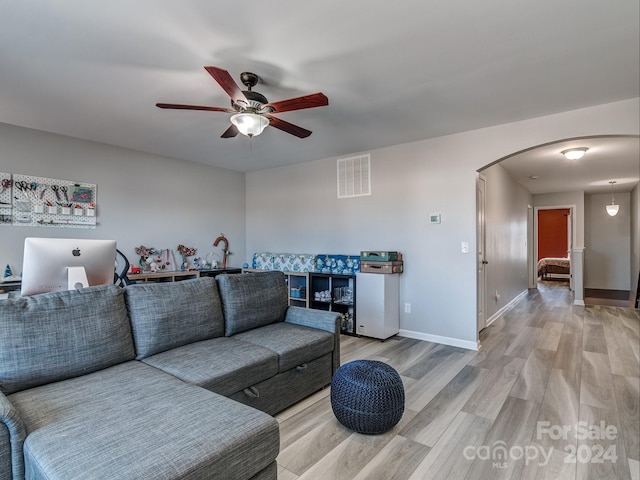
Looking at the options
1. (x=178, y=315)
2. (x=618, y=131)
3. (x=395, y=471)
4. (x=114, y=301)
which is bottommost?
(x=395, y=471)

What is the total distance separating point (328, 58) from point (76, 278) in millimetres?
2262

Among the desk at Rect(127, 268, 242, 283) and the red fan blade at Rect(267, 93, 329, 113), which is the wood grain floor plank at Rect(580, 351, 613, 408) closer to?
the red fan blade at Rect(267, 93, 329, 113)

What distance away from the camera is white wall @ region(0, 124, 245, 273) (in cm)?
362

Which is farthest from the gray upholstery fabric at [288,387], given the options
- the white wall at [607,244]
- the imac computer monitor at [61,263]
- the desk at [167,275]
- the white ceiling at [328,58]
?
the white wall at [607,244]

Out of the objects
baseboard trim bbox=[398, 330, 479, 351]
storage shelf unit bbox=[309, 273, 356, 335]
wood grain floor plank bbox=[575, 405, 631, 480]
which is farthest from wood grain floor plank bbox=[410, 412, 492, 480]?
storage shelf unit bbox=[309, 273, 356, 335]

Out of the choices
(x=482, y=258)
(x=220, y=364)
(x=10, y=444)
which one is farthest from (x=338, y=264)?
(x=10, y=444)

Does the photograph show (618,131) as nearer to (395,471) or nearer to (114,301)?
(395,471)

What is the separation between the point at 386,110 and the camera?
3.14m

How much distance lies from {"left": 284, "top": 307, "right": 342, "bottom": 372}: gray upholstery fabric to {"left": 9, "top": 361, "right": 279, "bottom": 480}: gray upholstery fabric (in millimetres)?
1330

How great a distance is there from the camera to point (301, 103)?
2254 millimetres

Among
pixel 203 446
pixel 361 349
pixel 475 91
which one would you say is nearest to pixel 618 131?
pixel 475 91

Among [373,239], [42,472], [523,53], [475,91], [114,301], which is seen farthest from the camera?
[373,239]

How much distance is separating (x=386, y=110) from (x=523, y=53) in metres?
1.18

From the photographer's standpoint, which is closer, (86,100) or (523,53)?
(523,53)
